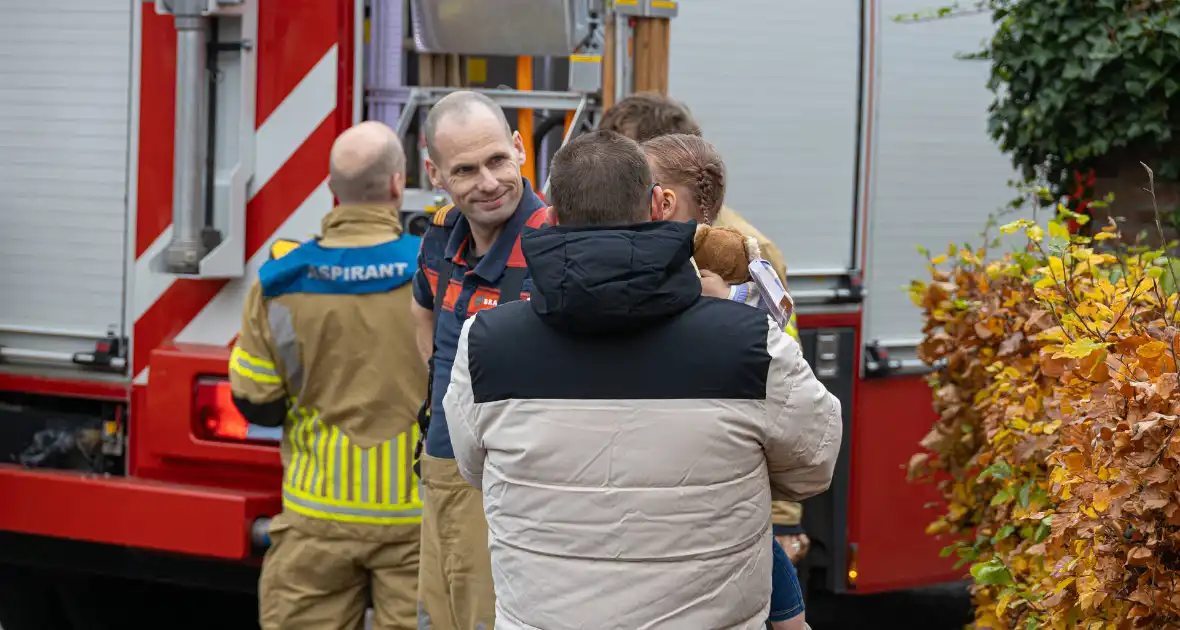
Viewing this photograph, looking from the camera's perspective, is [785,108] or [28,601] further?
[28,601]

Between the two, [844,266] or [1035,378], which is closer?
[1035,378]

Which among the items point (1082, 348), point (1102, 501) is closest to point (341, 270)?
point (1082, 348)

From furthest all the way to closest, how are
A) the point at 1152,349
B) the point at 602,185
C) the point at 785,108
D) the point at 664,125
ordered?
the point at 785,108 < the point at 664,125 < the point at 1152,349 < the point at 602,185

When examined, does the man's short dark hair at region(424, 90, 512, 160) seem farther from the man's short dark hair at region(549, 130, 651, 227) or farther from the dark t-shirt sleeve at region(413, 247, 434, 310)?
the man's short dark hair at region(549, 130, 651, 227)

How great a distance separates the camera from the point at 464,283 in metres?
3.34

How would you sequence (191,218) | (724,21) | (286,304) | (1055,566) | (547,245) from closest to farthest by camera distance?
(547,245), (1055,566), (286,304), (191,218), (724,21)

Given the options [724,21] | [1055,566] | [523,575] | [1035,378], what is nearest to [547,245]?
[523,575]

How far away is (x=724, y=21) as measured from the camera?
195 inches

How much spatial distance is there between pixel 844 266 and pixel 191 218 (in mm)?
2069

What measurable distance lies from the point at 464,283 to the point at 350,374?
798mm

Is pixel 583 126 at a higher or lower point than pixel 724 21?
lower

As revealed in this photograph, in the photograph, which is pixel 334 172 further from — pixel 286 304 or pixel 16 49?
pixel 16 49

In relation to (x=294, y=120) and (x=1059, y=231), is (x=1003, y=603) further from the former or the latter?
(x=294, y=120)

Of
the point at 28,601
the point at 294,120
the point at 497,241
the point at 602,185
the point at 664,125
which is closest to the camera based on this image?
the point at 602,185
